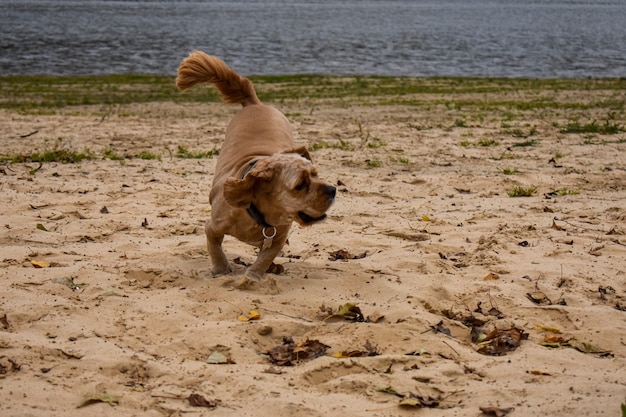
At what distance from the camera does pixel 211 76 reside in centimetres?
734

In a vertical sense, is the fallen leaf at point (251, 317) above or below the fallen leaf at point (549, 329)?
below

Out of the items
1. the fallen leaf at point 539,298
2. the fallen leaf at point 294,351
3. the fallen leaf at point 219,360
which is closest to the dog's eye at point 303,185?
the fallen leaf at point 294,351

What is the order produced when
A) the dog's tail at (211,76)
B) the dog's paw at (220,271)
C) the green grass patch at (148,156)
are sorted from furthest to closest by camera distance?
1. the green grass patch at (148,156)
2. the dog's tail at (211,76)
3. the dog's paw at (220,271)

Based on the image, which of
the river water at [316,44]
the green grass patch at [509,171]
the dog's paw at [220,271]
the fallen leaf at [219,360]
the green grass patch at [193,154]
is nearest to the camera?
the fallen leaf at [219,360]

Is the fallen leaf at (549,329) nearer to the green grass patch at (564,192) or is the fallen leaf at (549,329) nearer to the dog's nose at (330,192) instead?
the dog's nose at (330,192)

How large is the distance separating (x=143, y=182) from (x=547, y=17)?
81.8 meters

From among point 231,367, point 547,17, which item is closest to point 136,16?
point 547,17

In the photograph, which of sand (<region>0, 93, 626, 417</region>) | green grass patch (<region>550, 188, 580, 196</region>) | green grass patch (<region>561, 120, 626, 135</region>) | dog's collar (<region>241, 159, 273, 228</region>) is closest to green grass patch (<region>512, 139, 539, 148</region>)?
sand (<region>0, 93, 626, 417</region>)

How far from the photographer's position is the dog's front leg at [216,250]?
19.6 feet

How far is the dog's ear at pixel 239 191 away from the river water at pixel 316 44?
1112 inches

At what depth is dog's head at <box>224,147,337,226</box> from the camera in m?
5.38

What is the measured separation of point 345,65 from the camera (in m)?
37.3

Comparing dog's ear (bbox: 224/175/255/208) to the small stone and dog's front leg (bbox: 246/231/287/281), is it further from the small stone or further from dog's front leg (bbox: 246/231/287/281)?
the small stone

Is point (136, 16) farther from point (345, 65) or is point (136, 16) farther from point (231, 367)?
point (231, 367)
